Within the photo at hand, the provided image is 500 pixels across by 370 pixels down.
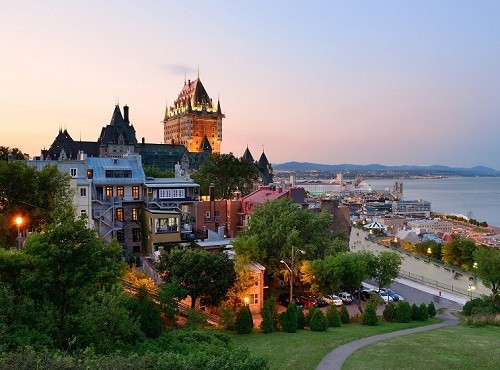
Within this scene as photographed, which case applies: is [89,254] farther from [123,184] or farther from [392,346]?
[123,184]

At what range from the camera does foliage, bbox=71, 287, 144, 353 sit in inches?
649

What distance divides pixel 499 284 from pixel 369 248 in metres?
23.1

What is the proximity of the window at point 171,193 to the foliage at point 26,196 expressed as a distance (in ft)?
40.3

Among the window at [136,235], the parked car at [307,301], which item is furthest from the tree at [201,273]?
the window at [136,235]

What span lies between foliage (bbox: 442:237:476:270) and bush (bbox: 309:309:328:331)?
103 feet

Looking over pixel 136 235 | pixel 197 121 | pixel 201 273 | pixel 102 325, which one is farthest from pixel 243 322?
pixel 197 121

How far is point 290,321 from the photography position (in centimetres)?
2719

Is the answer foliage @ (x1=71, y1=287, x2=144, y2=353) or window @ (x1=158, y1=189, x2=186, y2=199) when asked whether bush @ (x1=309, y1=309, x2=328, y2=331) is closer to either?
foliage @ (x1=71, y1=287, x2=144, y2=353)

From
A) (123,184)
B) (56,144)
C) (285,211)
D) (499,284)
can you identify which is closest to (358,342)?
(285,211)

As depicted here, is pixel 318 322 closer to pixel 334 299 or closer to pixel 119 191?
pixel 334 299

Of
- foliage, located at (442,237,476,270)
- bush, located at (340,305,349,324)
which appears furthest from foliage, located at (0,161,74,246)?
foliage, located at (442,237,476,270)

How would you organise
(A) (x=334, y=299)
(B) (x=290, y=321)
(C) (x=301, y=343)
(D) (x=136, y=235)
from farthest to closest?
(D) (x=136, y=235) < (A) (x=334, y=299) < (B) (x=290, y=321) < (C) (x=301, y=343)

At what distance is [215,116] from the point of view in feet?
621

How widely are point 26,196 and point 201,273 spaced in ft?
43.4
